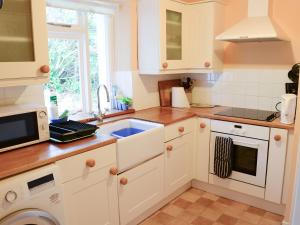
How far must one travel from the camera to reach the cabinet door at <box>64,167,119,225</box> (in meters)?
1.61

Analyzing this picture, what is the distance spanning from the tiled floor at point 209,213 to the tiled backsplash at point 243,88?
103 centimetres

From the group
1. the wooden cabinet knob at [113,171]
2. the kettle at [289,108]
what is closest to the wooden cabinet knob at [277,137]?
the kettle at [289,108]

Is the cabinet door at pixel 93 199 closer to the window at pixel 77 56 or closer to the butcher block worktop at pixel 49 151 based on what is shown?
the butcher block worktop at pixel 49 151

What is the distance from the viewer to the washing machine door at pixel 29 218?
123 centimetres

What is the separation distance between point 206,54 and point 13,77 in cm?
194

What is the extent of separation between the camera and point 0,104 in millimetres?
1799

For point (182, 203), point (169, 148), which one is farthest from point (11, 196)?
point (182, 203)

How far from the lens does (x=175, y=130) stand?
2.43 metres

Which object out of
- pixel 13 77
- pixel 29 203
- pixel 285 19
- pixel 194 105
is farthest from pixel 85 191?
pixel 285 19

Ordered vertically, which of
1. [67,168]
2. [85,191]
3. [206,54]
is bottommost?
[85,191]

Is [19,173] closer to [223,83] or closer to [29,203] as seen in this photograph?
[29,203]

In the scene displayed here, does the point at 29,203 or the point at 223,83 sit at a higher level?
the point at 223,83

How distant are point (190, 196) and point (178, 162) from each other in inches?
16.3

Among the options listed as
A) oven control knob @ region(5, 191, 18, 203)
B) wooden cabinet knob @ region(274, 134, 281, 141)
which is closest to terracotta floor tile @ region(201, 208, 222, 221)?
wooden cabinet knob @ region(274, 134, 281, 141)
